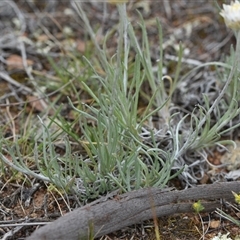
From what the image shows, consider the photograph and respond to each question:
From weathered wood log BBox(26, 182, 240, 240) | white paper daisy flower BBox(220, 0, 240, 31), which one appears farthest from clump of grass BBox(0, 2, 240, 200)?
white paper daisy flower BBox(220, 0, 240, 31)

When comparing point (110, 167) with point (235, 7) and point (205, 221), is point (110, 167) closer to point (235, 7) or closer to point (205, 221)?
point (205, 221)

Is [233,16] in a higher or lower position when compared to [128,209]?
higher

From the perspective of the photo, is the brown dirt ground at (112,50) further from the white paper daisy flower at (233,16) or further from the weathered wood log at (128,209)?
the white paper daisy flower at (233,16)

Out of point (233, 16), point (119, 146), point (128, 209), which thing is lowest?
point (128, 209)

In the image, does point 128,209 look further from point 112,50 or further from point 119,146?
point 112,50

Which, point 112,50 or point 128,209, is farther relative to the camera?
point 112,50

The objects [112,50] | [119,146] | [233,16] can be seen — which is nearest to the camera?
[233,16]

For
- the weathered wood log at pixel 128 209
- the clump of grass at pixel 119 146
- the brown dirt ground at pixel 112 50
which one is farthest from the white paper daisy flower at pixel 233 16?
the brown dirt ground at pixel 112 50

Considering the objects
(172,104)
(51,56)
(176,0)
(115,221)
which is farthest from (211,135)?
(176,0)

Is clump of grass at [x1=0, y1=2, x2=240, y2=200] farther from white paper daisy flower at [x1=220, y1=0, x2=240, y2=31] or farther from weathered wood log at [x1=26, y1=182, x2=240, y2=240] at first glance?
white paper daisy flower at [x1=220, y1=0, x2=240, y2=31]

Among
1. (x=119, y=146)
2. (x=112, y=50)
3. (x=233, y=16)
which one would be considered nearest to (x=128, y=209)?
(x=119, y=146)
